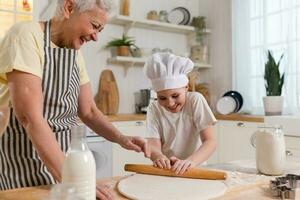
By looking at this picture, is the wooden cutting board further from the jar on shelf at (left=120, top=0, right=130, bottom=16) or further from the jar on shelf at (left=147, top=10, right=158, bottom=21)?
the jar on shelf at (left=147, top=10, right=158, bottom=21)

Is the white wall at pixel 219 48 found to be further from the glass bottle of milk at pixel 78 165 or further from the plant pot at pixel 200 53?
the glass bottle of milk at pixel 78 165

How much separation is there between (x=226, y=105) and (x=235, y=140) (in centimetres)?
45

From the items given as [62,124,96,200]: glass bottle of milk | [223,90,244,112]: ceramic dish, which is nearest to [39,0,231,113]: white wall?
[223,90,244,112]: ceramic dish

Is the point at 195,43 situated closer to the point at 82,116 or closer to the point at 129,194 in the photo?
the point at 82,116

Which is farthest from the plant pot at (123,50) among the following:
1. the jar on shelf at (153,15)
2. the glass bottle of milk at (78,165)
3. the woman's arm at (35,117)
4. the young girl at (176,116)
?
the glass bottle of milk at (78,165)

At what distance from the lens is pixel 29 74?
95 cm

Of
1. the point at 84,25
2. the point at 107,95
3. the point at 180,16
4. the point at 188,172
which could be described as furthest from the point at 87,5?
the point at 180,16

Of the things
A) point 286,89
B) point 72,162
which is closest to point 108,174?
point 286,89

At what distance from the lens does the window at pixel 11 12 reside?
264cm

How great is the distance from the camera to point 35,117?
3.00 ft

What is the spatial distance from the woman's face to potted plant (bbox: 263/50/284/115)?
2157 millimetres

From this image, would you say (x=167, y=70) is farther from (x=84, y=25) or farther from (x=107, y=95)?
(x=107, y=95)

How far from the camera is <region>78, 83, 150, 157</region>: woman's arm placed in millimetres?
1254

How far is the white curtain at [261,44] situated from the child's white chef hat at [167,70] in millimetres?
1882
